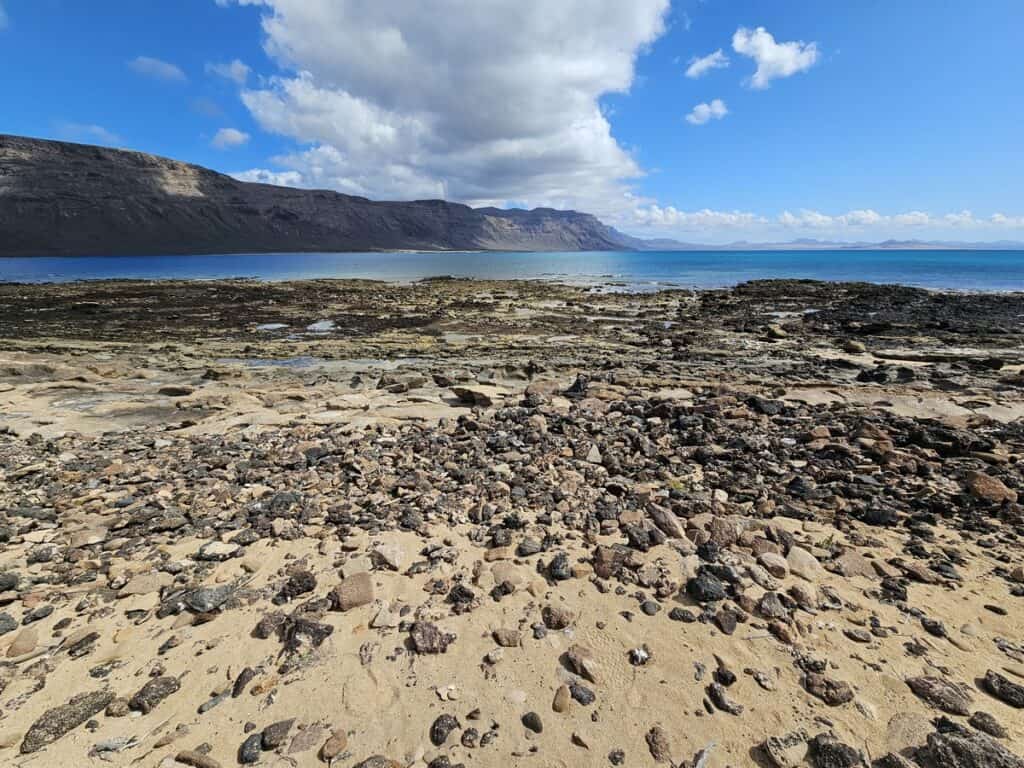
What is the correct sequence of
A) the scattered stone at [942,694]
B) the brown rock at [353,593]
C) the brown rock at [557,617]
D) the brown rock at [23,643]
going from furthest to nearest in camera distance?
the brown rock at [353,593]
the brown rock at [557,617]
the brown rock at [23,643]
the scattered stone at [942,694]

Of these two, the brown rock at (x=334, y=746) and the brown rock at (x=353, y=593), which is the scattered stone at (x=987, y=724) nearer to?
the brown rock at (x=334, y=746)

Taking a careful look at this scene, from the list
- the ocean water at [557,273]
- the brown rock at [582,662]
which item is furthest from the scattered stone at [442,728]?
the ocean water at [557,273]

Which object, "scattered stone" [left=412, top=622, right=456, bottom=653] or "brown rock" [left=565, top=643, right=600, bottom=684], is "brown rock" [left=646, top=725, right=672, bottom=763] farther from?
"scattered stone" [left=412, top=622, right=456, bottom=653]

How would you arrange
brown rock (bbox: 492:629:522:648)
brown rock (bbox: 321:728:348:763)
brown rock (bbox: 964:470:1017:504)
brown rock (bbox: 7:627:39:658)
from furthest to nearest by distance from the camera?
1. brown rock (bbox: 964:470:1017:504)
2. brown rock (bbox: 492:629:522:648)
3. brown rock (bbox: 7:627:39:658)
4. brown rock (bbox: 321:728:348:763)

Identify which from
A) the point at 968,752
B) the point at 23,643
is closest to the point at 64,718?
the point at 23,643

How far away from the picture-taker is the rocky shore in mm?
3004

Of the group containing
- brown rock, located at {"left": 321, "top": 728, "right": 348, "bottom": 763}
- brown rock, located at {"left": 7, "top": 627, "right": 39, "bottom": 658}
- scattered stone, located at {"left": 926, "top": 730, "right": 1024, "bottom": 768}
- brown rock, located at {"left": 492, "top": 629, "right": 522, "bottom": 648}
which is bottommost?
brown rock, located at {"left": 7, "top": 627, "right": 39, "bottom": 658}

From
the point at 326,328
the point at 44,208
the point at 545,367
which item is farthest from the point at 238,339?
the point at 44,208

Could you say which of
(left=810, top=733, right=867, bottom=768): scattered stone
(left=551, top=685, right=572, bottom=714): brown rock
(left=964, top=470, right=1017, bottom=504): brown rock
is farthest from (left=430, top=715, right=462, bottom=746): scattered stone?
(left=964, top=470, right=1017, bottom=504): brown rock

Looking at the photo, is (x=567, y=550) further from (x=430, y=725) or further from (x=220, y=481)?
(x=220, y=481)

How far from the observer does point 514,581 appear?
4438 mm

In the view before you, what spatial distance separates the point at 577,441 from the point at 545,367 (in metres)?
7.92

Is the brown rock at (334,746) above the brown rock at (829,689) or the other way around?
the other way around

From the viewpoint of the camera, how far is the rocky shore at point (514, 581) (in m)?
3.00
